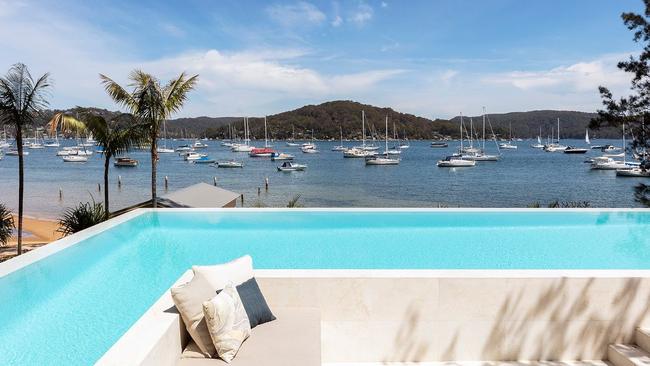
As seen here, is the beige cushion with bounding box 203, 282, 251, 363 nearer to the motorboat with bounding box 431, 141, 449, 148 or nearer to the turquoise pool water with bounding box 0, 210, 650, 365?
the turquoise pool water with bounding box 0, 210, 650, 365

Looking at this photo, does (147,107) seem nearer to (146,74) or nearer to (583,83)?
(146,74)

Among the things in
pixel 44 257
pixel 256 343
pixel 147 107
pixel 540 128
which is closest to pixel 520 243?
pixel 256 343

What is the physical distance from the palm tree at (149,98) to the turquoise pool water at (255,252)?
318 centimetres

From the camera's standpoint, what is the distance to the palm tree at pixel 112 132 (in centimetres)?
998

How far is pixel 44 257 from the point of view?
211 inches

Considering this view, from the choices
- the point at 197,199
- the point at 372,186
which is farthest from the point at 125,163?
the point at 197,199

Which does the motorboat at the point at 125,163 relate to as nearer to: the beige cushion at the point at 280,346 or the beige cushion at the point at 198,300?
the beige cushion at the point at 198,300

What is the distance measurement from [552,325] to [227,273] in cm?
287

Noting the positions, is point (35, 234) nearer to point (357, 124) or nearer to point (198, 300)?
point (198, 300)

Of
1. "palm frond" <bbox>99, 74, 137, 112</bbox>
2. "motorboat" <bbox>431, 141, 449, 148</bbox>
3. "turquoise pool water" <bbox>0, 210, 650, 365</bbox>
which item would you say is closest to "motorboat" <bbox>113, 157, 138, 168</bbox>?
"palm frond" <bbox>99, 74, 137, 112</bbox>

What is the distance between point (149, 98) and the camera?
10.4m

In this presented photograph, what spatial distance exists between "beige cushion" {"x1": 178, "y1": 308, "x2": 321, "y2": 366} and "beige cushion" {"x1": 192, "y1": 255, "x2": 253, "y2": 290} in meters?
0.42

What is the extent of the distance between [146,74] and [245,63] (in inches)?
342

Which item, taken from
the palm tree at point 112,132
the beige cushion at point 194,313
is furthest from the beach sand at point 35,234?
the beige cushion at point 194,313
